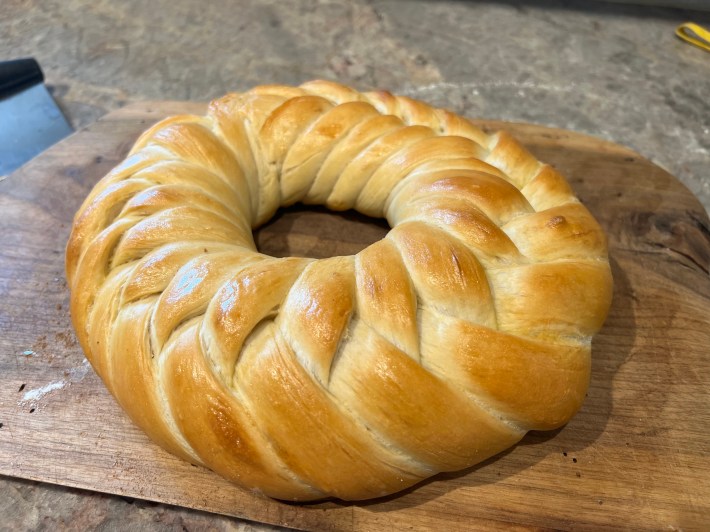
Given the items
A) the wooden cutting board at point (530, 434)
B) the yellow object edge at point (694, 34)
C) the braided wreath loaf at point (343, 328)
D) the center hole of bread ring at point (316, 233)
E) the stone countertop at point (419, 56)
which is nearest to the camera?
the braided wreath loaf at point (343, 328)

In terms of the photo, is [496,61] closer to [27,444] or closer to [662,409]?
[662,409]

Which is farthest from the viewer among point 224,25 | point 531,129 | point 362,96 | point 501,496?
point 224,25

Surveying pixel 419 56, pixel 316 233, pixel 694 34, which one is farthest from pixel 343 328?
pixel 694 34

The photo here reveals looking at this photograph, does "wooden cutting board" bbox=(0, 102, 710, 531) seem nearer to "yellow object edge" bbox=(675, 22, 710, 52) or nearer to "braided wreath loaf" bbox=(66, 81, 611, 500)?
"braided wreath loaf" bbox=(66, 81, 611, 500)

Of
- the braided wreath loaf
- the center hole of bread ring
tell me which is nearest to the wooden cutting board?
the center hole of bread ring

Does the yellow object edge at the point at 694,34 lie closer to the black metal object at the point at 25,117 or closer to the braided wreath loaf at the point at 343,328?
the braided wreath loaf at the point at 343,328

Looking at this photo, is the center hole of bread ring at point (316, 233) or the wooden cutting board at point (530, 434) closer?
the wooden cutting board at point (530, 434)

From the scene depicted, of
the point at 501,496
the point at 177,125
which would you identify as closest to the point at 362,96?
the point at 177,125

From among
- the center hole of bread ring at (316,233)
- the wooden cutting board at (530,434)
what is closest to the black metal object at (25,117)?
the wooden cutting board at (530,434)
